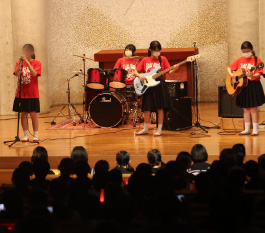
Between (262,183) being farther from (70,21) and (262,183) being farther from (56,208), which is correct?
(70,21)

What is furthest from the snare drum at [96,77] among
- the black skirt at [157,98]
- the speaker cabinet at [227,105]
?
the speaker cabinet at [227,105]

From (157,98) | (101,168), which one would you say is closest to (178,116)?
(157,98)

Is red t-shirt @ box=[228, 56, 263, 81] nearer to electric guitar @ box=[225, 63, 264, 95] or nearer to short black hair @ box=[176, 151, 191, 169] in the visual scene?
electric guitar @ box=[225, 63, 264, 95]

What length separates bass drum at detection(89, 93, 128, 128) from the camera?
9.77m

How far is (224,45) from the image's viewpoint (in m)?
14.4

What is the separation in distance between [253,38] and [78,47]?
536cm

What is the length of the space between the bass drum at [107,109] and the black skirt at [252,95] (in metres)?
2.56

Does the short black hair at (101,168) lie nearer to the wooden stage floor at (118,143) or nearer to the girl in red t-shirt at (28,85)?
the wooden stage floor at (118,143)

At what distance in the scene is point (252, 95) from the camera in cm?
833

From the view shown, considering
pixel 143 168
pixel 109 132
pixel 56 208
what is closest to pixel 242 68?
pixel 109 132

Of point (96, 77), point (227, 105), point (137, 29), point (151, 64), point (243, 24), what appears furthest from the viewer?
point (137, 29)

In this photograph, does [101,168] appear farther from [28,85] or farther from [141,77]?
[141,77]

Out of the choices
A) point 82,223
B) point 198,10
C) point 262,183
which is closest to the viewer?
point 82,223

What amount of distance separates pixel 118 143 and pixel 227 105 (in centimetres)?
267
